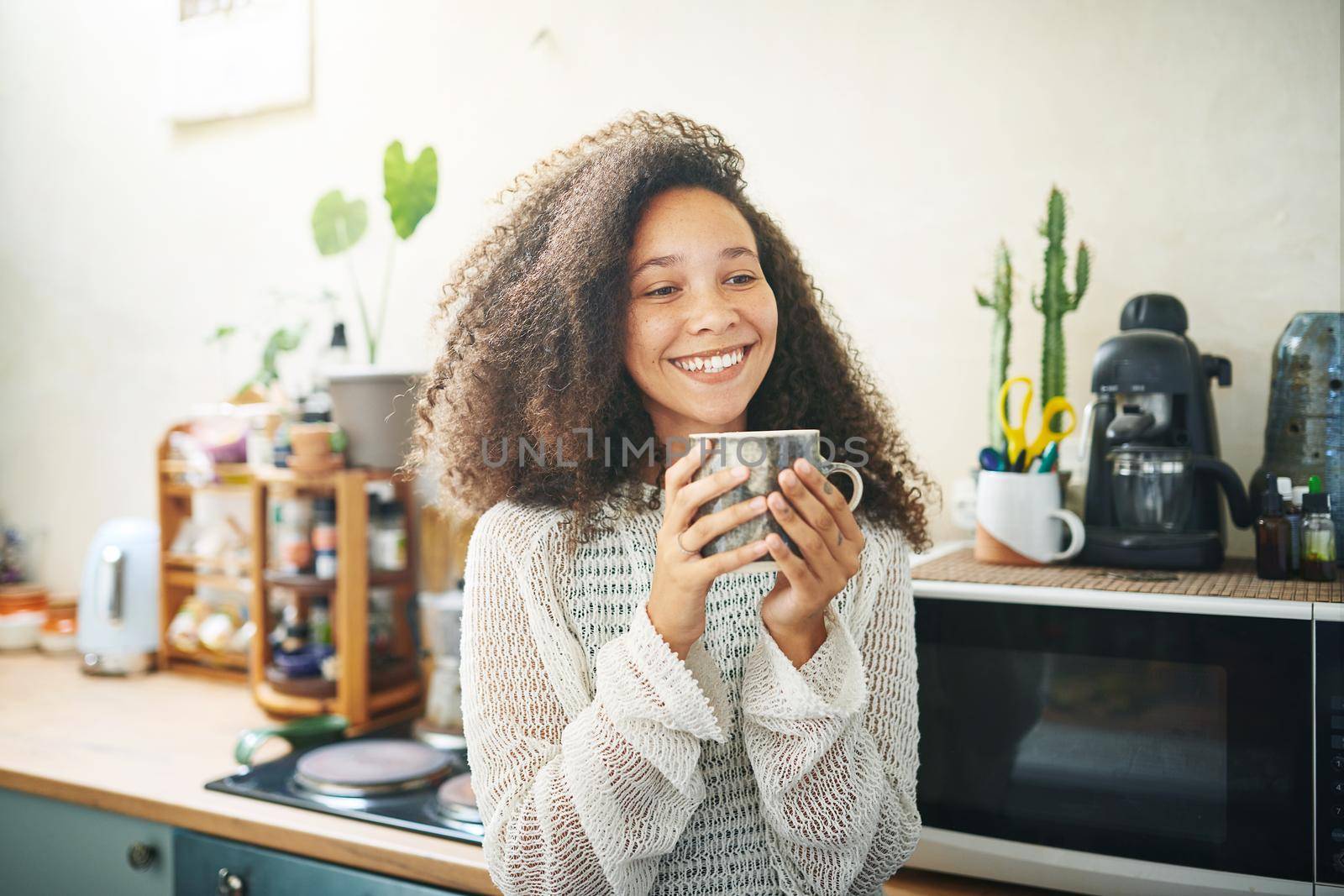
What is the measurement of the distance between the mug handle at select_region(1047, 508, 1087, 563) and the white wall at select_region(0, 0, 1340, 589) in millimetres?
267

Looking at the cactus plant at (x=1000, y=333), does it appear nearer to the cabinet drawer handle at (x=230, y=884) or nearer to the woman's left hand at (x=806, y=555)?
the woman's left hand at (x=806, y=555)

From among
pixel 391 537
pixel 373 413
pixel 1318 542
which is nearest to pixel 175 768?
pixel 391 537

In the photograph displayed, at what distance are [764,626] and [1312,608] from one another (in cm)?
49

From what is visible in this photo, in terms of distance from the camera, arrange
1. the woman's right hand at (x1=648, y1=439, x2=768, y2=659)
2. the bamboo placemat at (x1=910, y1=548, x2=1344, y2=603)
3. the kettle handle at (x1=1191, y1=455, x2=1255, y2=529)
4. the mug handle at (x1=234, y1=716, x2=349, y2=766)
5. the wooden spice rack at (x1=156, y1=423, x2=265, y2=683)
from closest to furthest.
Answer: the woman's right hand at (x1=648, y1=439, x2=768, y2=659), the bamboo placemat at (x1=910, y1=548, x2=1344, y2=603), the kettle handle at (x1=1191, y1=455, x2=1255, y2=529), the mug handle at (x1=234, y1=716, x2=349, y2=766), the wooden spice rack at (x1=156, y1=423, x2=265, y2=683)

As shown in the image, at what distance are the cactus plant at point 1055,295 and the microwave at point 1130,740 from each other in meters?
0.36

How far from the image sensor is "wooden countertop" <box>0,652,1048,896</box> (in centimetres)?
109

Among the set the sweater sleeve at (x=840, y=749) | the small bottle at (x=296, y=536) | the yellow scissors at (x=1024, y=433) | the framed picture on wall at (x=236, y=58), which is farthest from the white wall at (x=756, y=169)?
the sweater sleeve at (x=840, y=749)

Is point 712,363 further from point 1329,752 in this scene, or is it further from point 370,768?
point 370,768

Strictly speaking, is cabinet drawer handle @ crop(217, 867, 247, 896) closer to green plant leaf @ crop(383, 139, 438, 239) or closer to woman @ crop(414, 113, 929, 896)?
woman @ crop(414, 113, 929, 896)

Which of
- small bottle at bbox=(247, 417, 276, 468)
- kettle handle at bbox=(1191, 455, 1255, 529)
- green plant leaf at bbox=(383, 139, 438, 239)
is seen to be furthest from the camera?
small bottle at bbox=(247, 417, 276, 468)

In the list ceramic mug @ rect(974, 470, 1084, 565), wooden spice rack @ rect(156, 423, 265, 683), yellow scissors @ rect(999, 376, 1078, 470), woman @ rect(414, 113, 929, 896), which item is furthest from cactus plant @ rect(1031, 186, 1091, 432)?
wooden spice rack @ rect(156, 423, 265, 683)

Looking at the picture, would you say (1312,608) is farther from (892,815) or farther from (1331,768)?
(892,815)

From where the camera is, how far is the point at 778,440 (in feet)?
2.12

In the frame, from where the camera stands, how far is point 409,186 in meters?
1.54
